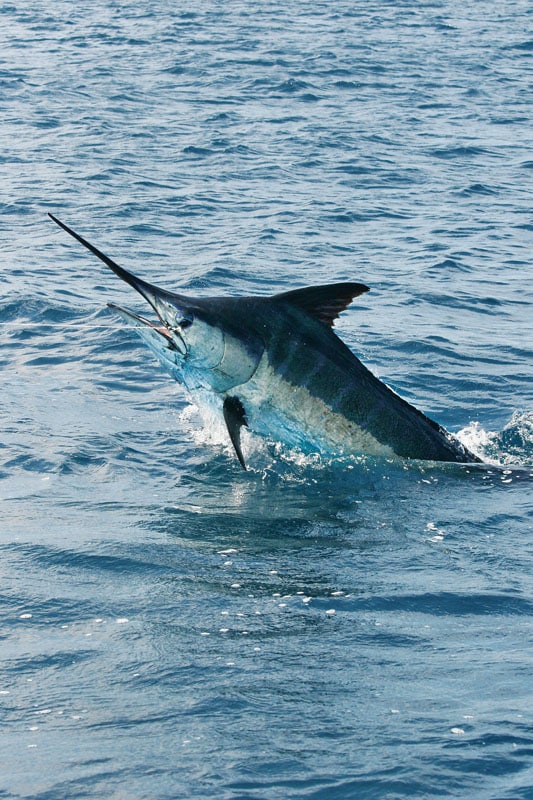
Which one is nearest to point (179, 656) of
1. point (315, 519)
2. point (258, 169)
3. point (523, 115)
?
point (315, 519)

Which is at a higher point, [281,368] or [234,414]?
[281,368]

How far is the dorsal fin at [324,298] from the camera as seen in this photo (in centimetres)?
889

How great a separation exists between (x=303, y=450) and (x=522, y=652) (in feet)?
11.1

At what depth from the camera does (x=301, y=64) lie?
113 feet

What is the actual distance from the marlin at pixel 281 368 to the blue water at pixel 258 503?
12.9 inches

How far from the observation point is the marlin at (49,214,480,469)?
29.1ft

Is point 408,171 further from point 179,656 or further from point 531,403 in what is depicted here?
point 179,656

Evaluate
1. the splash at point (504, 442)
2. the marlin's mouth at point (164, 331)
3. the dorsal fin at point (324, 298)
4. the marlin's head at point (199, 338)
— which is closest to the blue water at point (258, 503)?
the splash at point (504, 442)

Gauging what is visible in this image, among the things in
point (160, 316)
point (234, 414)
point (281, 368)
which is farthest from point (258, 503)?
point (160, 316)

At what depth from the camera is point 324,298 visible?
8.97m

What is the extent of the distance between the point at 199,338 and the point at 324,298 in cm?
104

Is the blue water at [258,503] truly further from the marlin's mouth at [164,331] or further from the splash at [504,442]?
the marlin's mouth at [164,331]

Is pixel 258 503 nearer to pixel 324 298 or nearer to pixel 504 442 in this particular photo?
pixel 324 298

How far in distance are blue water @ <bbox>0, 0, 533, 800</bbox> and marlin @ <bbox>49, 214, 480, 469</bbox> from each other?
0.33 metres
